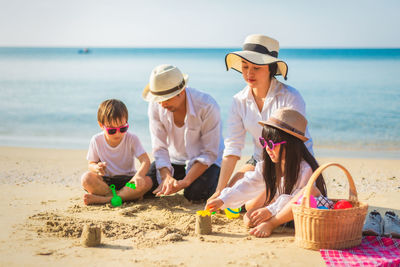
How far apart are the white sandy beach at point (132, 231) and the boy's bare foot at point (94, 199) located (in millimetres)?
80

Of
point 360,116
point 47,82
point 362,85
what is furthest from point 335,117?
point 47,82

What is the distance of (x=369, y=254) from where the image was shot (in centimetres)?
339

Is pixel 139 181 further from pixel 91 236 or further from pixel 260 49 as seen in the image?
pixel 260 49

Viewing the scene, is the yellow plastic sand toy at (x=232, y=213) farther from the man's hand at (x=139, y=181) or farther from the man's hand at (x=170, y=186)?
the man's hand at (x=139, y=181)

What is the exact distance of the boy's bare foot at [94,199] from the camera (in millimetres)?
4996

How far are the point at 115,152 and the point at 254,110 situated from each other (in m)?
1.69

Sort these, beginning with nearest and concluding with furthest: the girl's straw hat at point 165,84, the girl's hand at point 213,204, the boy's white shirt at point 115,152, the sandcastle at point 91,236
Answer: the sandcastle at point 91,236
the girl's hand at point 213,204
the girl's straw hat at point 165,84
the boy's white shirt at point 115,152

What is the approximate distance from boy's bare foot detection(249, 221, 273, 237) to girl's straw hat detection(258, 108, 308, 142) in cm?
81

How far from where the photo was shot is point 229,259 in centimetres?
341

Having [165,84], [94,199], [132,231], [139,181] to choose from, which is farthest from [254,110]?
[94,199]

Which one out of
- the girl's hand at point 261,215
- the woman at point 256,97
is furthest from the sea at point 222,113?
the girl's hand at point 261,215

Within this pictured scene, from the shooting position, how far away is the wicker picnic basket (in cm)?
339

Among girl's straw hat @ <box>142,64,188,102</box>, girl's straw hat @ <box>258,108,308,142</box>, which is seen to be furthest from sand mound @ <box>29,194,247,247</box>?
girl's straw hat @ <box>142,64,188,102</box>

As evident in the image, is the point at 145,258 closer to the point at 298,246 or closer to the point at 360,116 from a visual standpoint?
the point at 298,246
